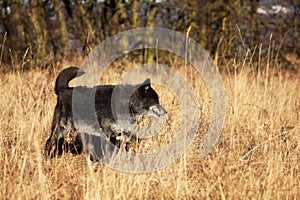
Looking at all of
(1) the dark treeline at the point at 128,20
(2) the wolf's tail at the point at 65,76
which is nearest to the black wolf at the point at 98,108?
(2) the wolf's tail at the point at 65,76

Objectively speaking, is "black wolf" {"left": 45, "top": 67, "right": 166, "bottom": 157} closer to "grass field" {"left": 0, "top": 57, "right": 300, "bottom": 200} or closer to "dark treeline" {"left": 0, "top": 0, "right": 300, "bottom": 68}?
"grass field" {"left": 0, "top": 57, "right": 300, "bottom": 200}

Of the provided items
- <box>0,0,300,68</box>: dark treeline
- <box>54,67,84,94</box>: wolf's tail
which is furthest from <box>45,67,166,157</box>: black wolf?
<box>0,0,300,68</box>: dark treeline

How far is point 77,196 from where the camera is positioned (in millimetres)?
2705

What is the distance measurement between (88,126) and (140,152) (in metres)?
0.56

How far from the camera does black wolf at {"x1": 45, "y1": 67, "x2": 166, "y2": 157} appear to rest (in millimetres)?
3822

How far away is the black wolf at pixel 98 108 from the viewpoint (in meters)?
3.82

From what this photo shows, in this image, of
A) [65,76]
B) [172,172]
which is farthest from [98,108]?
[172,172]

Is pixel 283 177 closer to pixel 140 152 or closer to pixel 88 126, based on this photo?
pixel 140 152

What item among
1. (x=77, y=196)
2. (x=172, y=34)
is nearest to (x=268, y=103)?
(x=77, y=196)

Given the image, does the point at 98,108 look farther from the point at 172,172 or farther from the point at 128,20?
the point at 128,20

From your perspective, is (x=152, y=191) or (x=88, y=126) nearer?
(x=152, y=191)

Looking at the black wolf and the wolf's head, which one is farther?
the wolf's head

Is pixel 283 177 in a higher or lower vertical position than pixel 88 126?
lower

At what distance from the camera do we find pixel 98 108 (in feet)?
12.9
